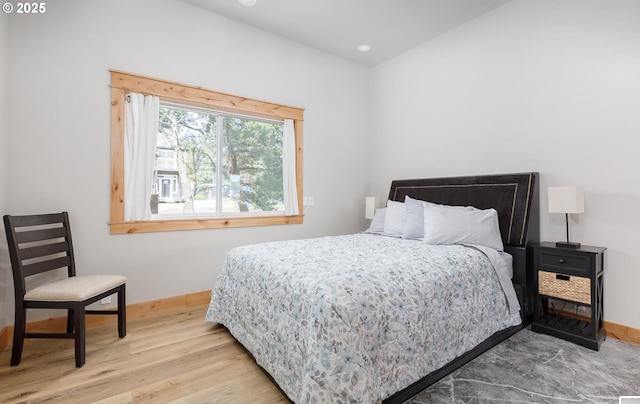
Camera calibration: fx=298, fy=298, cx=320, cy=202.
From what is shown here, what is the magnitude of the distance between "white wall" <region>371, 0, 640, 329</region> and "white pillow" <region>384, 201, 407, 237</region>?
767 mm

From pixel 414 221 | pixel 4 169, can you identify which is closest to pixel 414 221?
pixel 414 221

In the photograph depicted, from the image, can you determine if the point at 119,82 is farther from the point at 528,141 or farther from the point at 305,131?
the point at 528,141

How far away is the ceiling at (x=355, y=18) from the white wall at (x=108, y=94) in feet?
0.66

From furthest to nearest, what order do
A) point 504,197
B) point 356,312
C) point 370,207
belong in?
point 370,207 < point 504,197 < point 356,312

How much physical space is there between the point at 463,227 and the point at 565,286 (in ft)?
2.80

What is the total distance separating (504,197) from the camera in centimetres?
291

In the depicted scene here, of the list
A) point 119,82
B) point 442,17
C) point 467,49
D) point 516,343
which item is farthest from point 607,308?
point 119,82

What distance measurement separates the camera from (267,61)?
3580 mm

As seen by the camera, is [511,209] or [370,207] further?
[370,207]

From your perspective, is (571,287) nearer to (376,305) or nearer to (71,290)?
(376,305)

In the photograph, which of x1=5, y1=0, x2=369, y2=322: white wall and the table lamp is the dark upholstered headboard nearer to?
the table lamp

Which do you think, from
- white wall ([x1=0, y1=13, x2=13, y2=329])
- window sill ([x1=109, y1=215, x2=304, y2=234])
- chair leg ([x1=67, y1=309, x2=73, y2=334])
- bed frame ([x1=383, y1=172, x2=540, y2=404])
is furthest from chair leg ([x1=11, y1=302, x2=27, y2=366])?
bed frame ([x1=383, y1=172, x2=540, y2=404])

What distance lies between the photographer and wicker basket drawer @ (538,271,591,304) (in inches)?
89.3

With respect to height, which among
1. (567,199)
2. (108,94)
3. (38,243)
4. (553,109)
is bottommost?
(38,243)
